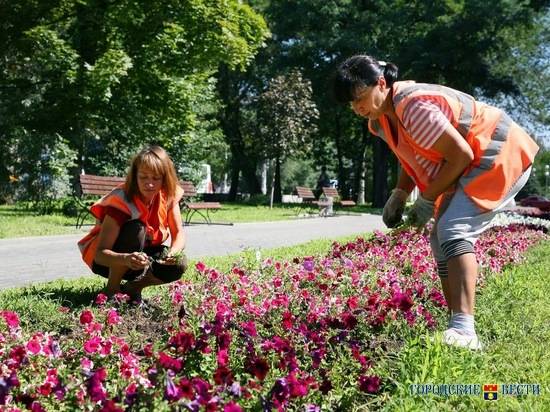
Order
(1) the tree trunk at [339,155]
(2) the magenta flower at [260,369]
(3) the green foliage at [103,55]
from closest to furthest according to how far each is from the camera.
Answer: (2) the magenta flower at [260,369] < (3) the green foliage at [103,55] < (1) the tree trunk at [339,155]

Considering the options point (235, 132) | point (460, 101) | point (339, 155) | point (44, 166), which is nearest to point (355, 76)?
point (460, 101)

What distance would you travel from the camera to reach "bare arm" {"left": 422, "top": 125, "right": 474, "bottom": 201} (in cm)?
315

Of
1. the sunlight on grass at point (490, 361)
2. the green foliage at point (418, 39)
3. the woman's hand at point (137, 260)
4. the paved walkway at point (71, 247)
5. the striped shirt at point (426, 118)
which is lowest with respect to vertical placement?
the paved walkway at point (71, 247)

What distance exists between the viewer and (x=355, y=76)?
3.31m

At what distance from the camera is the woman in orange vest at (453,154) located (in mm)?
3174

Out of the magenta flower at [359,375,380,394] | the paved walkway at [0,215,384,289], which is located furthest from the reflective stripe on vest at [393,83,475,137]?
the paved walkway at [0,215,384,289]

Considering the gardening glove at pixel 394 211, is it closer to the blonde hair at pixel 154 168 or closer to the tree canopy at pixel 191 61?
the blonde hair at pixel 154 168

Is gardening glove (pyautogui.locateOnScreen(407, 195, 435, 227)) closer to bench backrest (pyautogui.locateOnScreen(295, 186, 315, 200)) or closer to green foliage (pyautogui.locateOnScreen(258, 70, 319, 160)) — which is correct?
bench backrest (pyautogui.locateOnScreen(295, 186, 315, 200))

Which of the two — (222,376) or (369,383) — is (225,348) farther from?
(369,383)

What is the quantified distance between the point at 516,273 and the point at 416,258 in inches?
43.0

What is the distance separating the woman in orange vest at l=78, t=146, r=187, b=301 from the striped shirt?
1800 millimetres

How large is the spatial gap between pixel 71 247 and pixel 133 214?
5.22m

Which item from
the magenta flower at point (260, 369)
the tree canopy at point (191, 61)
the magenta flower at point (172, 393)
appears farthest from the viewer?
the tree canopy at point (191, 61)

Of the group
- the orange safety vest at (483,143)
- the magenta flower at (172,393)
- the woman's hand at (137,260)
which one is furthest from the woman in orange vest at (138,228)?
the magenta flower at (172,393)
